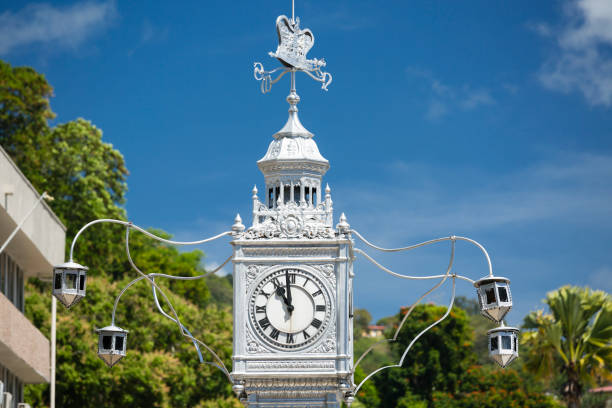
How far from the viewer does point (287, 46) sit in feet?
72.6

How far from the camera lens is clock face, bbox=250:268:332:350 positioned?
20.4 m

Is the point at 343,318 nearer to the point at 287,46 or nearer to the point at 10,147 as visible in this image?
the point at 287,46

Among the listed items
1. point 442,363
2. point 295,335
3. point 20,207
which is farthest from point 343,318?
point 442,363

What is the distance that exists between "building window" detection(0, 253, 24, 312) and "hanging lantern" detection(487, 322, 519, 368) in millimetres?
16513

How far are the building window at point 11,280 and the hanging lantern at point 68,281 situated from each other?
13.3 m

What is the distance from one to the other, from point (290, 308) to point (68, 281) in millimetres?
3488

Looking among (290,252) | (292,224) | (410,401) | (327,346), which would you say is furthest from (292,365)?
(410,401)

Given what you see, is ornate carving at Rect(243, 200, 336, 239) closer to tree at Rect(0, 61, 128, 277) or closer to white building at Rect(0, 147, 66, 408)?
white building at Rect(0, 147, 66, 408)

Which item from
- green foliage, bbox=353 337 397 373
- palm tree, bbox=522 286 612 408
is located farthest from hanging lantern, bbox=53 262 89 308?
green foliage, bbox=353 337 397 373

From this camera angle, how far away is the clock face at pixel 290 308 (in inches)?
803

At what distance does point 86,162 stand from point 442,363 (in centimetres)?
1846

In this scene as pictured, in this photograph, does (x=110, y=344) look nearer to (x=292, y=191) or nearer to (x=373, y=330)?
(x=292, y=191)

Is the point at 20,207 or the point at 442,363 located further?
the point at 442,363

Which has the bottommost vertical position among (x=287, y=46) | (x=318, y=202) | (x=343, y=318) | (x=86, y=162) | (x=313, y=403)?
(x=313, y=403)
